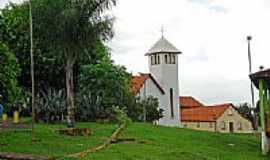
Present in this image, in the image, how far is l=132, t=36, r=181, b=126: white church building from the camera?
63.0 meters

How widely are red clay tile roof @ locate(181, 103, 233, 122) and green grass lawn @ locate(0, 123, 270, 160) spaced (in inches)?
1565

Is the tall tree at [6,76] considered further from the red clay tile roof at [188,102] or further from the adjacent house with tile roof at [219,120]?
the red clay tile roof at [188,102]

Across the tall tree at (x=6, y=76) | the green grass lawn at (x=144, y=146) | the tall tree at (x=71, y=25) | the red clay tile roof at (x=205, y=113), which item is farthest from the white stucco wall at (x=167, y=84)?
the tall tree at (x=6, y=76)

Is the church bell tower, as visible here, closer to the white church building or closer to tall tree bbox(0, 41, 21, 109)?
the white church building

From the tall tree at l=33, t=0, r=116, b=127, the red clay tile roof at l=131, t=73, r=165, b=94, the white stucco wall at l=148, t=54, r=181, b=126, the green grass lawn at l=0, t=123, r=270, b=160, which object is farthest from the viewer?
the white stucco wall at l=148, t=54, r=181, b=126

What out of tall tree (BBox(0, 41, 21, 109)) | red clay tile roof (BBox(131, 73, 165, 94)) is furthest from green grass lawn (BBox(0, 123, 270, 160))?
red clay tile roof (BBox(131, 73, 165, 94))

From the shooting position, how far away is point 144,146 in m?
20.1

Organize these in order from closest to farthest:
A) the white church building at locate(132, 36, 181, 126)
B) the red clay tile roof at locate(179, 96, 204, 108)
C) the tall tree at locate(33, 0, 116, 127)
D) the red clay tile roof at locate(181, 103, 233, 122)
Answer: the tall tree at locate(33, 0, 116, 127) → the white church building at locate(132, 36, 181, 126) → the red clay tile roof at locate(181, 103, 233, 122) → the red clay tile roof at locate(179, 96, 204, 108)

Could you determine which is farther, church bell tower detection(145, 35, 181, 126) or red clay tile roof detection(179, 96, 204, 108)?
red clay tile roof detection(179, 96, 204, 108)

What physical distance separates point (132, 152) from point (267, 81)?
8.21m

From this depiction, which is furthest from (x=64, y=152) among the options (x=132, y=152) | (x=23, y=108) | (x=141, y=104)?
(x=141, y=104)

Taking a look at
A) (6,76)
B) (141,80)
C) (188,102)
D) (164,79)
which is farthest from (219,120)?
(6,76)

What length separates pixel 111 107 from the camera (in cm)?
3553

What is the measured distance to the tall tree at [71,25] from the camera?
25.8 m
